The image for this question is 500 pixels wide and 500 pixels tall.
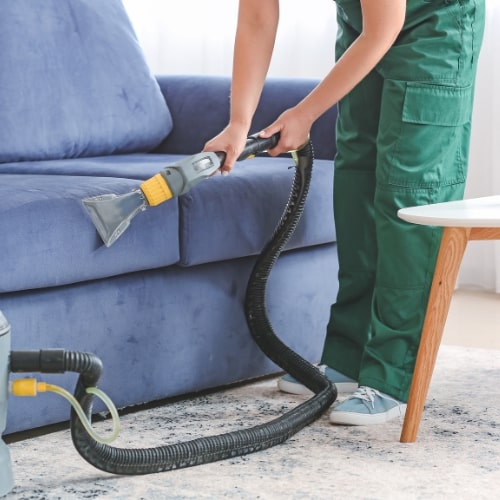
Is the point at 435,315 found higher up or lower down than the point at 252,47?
lower down

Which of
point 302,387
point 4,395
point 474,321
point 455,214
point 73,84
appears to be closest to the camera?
point 4,395

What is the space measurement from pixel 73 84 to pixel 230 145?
0.71 m

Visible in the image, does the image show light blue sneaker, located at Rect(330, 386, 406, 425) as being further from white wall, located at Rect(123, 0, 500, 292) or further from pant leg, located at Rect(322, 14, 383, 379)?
white wall, located at Rect(123, 0, 500, 292)

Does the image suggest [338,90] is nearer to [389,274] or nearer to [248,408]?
[389,274]

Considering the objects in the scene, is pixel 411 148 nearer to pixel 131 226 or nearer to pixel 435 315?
pixel 435 315

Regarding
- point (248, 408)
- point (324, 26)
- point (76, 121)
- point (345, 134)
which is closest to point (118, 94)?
point (76, 121)

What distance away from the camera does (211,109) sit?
98.3 inches

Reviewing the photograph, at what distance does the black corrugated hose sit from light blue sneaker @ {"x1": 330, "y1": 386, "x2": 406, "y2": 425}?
0.15 ft

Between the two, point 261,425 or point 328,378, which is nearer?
point 261,425

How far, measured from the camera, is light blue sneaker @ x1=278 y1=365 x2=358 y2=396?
2010mm

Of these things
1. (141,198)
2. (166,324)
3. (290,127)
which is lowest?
(166,324)

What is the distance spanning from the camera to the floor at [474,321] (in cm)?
257

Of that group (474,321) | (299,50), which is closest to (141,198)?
(474,321)

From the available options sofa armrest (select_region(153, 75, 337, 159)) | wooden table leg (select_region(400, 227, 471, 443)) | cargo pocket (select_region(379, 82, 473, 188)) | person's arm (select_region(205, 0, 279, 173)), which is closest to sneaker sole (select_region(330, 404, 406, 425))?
wooden table leg (select_region(400, 227, 471, 443))
